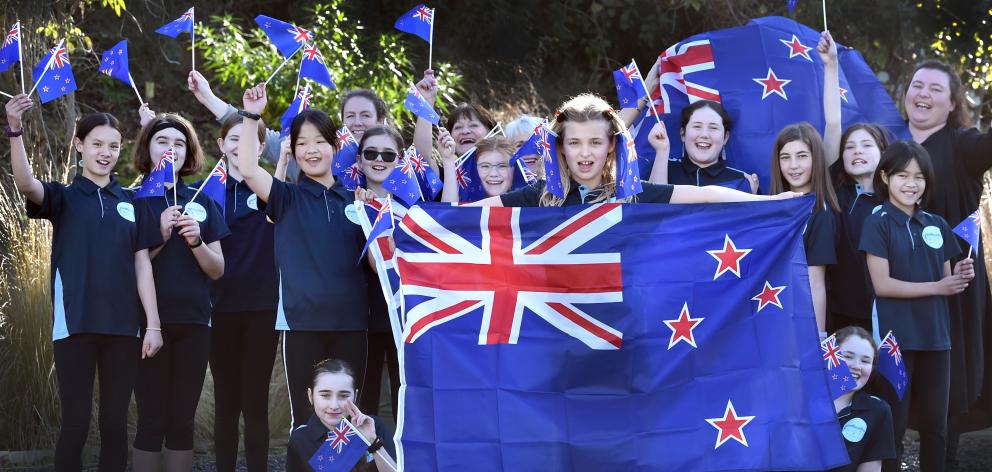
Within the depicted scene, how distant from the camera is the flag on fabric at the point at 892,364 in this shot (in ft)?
21.5

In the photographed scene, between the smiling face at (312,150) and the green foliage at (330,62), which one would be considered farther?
the green foliage at (330,62)

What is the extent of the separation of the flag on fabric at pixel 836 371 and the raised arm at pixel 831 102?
123 centimetres

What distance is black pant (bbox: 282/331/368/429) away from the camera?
6.23m

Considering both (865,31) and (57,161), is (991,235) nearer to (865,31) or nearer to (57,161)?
(865,31)

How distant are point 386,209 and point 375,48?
22.6 feet

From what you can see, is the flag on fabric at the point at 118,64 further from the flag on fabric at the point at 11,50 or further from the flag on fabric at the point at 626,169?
the flag on fabric at the point at 626,169

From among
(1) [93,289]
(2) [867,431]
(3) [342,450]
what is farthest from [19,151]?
(2) [867,431]

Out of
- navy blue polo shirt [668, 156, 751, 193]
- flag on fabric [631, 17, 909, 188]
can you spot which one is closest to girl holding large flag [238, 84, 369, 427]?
navy blue polo shirt [668, 156, 751, 193]

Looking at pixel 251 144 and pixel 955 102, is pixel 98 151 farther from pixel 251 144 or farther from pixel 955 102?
pixel 955 102

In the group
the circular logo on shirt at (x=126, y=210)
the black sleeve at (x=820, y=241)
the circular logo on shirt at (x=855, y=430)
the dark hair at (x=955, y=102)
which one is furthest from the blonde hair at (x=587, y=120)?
the dark hair at (x=955, y=102)

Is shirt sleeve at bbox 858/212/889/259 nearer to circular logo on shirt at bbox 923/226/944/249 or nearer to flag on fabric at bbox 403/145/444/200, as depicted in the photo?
circular logo on shirt at bbox 923/226/944/249

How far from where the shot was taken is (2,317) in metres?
8.40

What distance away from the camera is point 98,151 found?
6242mm

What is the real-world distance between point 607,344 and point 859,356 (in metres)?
1.55
